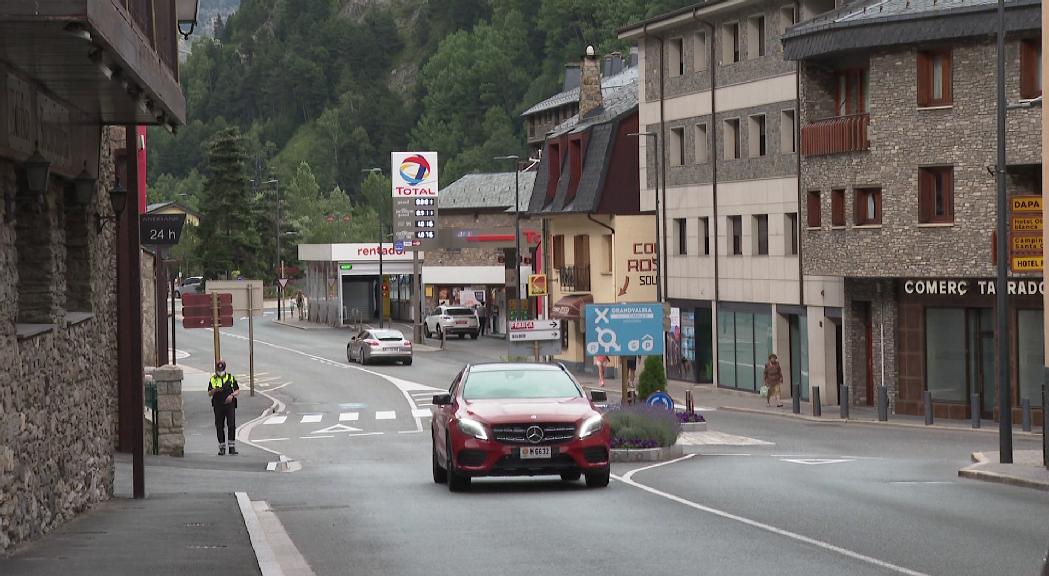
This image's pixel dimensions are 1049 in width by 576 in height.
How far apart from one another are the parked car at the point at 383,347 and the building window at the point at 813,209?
24.7 m

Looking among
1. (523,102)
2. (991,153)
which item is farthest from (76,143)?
(523,102)

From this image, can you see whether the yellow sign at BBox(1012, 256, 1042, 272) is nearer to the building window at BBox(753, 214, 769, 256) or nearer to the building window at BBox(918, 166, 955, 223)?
the building window at BBox(918, 166, 955, 223)

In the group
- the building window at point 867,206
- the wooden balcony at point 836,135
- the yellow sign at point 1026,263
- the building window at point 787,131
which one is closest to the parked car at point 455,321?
the building window at point 787,131

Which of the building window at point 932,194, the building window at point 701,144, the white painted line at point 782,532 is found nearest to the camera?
the white painted line at point 782,532

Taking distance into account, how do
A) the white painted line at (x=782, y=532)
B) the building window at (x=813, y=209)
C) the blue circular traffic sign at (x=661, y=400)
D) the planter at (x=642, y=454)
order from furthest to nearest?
the building window at (x=813, y=209)
the blue circular traffic sign at (x=661, y=400)
the planter at (x=642, y=454)
the white painted line at (x=782, y=532)

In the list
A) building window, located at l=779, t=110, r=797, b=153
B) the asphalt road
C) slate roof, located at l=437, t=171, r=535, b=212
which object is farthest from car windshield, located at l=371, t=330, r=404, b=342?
slate roof, located at l=437, t=171, r=535, b=212

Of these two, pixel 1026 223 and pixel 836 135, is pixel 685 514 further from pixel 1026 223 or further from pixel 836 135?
pixel 836 135

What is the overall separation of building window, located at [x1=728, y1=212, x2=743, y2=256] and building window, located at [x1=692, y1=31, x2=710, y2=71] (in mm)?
5342

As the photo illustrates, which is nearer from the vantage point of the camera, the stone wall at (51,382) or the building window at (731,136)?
the stone wall at (51,382)

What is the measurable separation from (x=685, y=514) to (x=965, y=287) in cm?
2779

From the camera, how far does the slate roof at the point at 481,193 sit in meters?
111

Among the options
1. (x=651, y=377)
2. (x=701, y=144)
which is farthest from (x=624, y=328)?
(x=701, y=144)

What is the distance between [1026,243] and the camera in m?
29.3

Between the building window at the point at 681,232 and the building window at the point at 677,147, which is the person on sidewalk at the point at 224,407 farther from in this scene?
the building window at the point at 677,147
